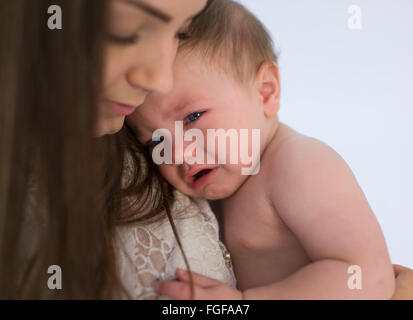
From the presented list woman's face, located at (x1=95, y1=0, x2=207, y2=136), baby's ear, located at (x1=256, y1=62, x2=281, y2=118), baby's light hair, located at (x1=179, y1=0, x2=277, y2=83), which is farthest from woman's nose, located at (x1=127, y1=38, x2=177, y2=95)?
baby's ear, located at (x1=256, y1=62, x2=281, y2=118)

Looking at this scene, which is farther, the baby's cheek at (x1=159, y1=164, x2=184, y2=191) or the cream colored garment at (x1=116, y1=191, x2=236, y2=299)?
the baby's cheek at (x1=159, y1=164, x2=184, y2=191)

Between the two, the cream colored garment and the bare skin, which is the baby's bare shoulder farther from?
the cream colored garment

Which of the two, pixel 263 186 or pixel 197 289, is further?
pixel 263 186

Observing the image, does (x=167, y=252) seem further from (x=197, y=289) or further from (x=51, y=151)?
(x=51, y=151)

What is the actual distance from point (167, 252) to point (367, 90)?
1.46ft

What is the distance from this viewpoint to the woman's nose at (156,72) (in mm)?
579

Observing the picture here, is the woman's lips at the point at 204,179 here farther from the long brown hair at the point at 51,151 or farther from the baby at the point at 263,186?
the long brown hair at the point at 51,151

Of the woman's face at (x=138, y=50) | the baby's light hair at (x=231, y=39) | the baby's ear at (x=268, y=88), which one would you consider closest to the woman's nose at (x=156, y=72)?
the woman's face at (x=138, y=50)

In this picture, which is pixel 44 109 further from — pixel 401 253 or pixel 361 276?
pixel 401 253

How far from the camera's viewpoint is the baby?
23.7 inches

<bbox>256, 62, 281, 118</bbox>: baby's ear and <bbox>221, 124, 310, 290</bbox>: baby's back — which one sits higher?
<bbox>256, 62, 281, 118</bbox>: baby's ear

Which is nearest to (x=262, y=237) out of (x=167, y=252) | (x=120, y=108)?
(x=167, y=252)

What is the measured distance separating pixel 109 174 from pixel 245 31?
343mm

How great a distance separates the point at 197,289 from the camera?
1.89ft
